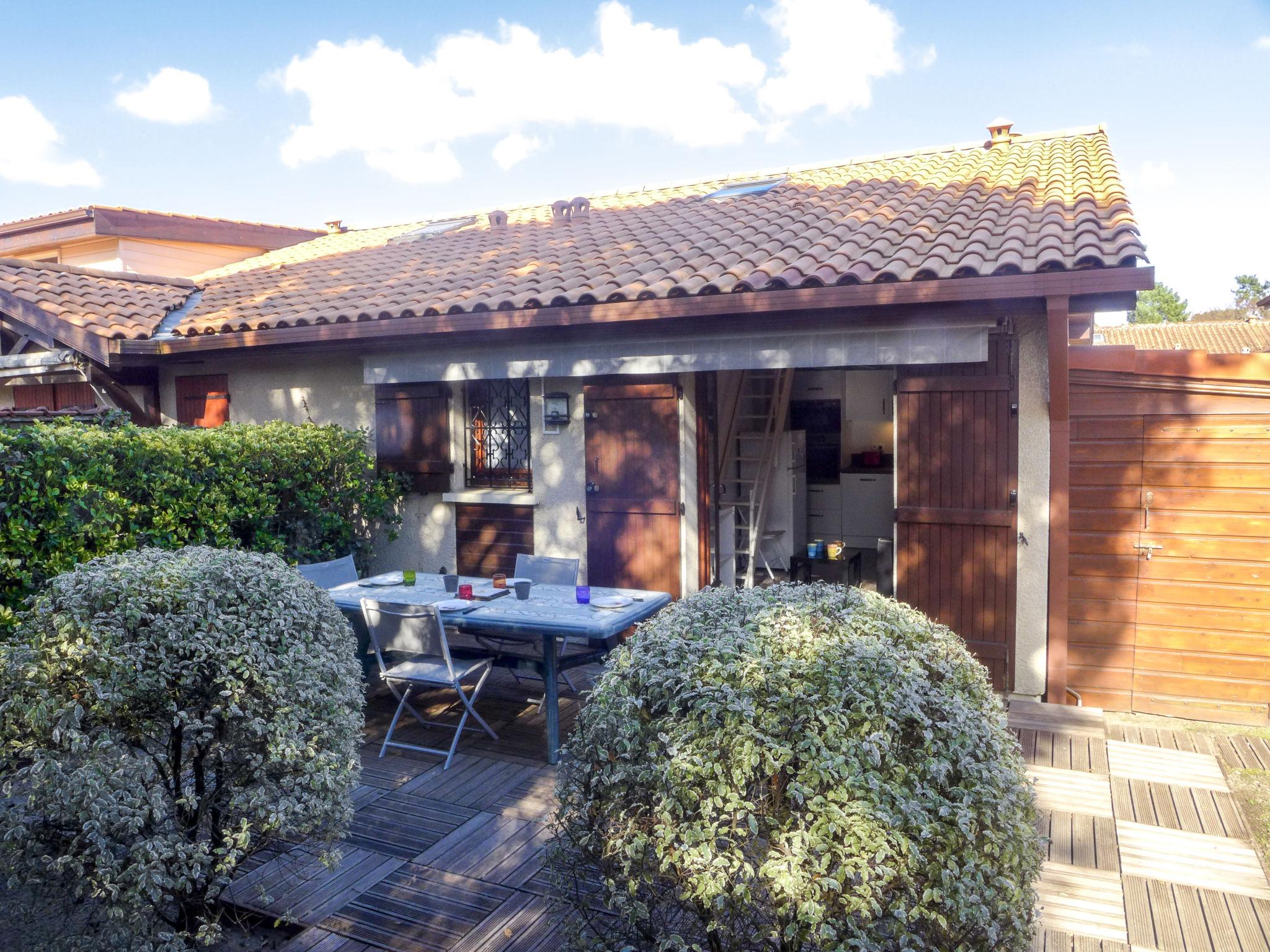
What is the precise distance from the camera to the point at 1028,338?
20.2ft

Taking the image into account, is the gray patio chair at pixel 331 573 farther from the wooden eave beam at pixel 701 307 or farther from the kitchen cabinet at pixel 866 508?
the kitchen cabinet at pixel 866 508

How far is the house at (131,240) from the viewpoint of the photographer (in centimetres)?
1321

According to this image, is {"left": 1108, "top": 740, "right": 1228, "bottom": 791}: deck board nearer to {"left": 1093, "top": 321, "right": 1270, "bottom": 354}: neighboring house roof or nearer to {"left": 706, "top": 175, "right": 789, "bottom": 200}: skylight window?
{"left": 706, "top": 175, "right": 789, "bottom": 200}: skylight window

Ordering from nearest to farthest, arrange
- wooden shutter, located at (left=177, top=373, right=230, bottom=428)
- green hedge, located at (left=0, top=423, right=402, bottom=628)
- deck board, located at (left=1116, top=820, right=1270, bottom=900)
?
deck board, located at (left=1116, top=820, right=1270, bottom=900)
green hedge, located at (left=0, top=423, right=402, bottom=628)
wooden shutter, located at (left=177, top=373, right=230, bottom=428)

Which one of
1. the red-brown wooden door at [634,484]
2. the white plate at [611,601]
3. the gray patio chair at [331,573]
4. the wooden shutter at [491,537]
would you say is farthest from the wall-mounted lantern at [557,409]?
the white plate at [611,601]

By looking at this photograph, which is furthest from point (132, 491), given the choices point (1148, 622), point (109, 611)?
point (1148, 622)

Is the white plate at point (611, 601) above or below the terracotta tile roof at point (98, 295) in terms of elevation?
below

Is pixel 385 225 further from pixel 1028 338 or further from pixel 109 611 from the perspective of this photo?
pixel 109 611

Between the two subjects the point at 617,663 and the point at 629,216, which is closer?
the point at 617,663

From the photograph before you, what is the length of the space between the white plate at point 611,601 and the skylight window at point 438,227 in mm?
7631

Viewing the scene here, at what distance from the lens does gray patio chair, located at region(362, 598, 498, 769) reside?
5262mm

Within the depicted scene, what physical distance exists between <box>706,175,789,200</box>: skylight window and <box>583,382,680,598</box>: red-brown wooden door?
398 cm

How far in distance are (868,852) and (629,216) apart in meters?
9.26

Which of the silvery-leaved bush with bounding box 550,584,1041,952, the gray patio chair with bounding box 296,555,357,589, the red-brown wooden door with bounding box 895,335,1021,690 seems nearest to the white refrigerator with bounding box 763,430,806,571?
the red-brown wooden door with bounding box 895,335,1021,690
